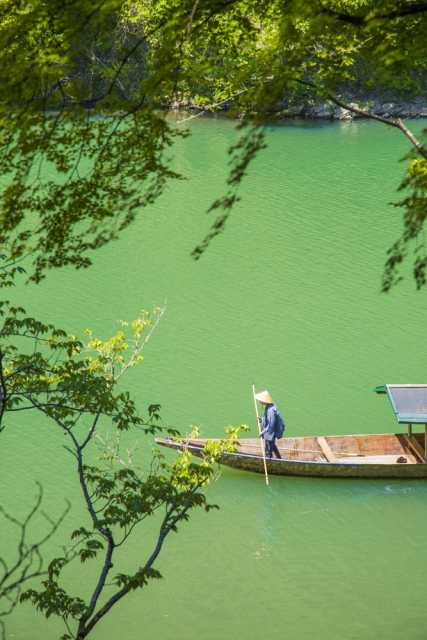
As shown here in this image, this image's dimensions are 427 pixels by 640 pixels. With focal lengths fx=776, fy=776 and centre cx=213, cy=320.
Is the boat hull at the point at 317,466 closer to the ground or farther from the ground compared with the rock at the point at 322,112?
closer to the ground

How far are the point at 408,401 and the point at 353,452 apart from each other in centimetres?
98

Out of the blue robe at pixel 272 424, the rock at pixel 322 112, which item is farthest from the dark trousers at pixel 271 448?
the rock at pixel 322 112

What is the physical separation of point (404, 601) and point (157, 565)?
95.1 inches

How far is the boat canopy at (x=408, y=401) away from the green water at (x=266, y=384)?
91 centimetres

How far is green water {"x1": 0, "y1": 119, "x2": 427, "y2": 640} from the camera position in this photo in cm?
724

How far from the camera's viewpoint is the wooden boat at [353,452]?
929 cm

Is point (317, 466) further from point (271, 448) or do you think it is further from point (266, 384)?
point (266, 384)

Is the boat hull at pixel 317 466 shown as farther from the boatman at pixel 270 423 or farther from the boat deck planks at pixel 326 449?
the boatman at pixel 270 423

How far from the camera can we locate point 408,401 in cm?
948

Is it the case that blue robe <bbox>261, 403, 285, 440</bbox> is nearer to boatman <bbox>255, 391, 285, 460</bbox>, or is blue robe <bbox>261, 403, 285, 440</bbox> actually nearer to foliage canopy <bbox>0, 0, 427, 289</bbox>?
boatman <bbox>255, 391, 285, 460</bbox>

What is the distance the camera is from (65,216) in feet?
13.1

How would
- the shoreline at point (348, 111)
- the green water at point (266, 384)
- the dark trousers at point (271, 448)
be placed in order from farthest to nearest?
the shoreline at point (348, 111) < the dark trousers at point (271, 448) < the green water at point (266, 384)

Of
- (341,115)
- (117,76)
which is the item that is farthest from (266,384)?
(341,115)

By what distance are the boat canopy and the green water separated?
91 centimetres
